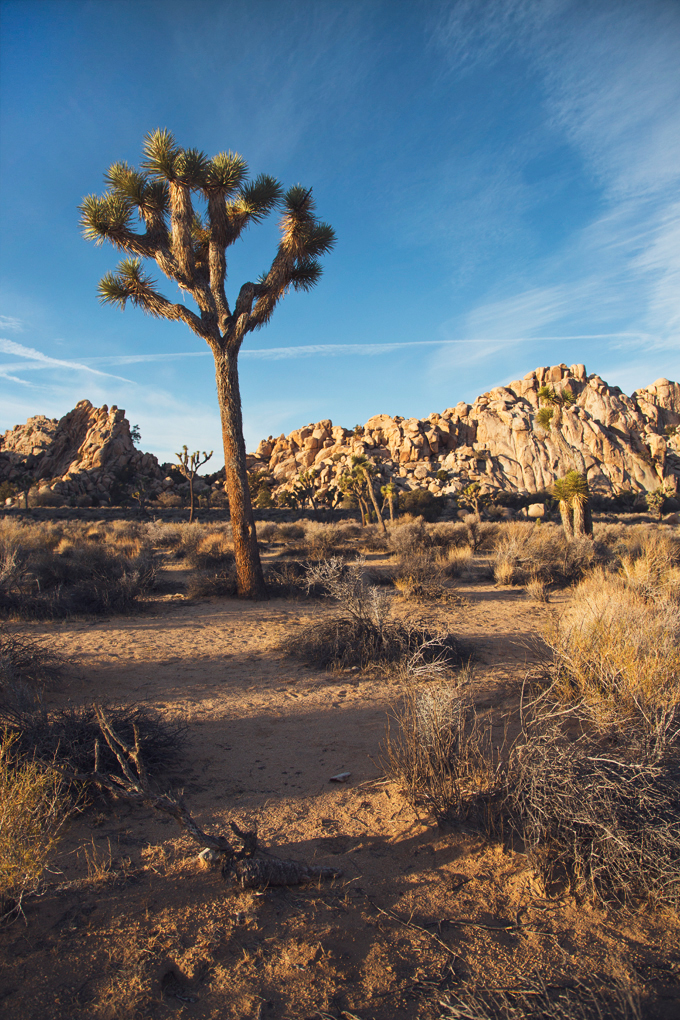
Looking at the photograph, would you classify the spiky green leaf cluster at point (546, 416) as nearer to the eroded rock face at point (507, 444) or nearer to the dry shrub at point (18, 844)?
the dry shrub at point (18, 844)

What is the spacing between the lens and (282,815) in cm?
335

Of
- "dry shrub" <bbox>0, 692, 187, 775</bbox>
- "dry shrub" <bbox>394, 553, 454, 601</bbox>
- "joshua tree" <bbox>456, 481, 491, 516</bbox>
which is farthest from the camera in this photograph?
"joshua tree" <bbox>456, 481, 491, 516</bbox>

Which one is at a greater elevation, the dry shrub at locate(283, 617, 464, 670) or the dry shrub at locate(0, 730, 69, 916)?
the dry shrub at locate(0, 730, 69, 916)

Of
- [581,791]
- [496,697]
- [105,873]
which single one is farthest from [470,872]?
[496,697]

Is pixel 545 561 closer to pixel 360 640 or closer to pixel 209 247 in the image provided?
pixel 360 640

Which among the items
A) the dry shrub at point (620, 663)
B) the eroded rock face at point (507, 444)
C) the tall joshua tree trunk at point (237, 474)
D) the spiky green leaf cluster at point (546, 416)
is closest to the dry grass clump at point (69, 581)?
the tall joshua tree trunk at point (237, 474)

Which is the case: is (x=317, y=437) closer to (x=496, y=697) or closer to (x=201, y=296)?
(x=201, y=296)

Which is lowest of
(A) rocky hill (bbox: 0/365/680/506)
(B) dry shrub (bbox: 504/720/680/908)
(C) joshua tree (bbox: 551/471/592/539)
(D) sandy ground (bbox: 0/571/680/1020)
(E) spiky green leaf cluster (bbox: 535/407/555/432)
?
(D) sandy ground (bbox: 0/571/680/1020)

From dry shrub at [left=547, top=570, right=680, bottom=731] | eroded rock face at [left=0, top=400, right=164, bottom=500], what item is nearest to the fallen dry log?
dry shrub at [left=547, top=570, right=680, bottom=731]

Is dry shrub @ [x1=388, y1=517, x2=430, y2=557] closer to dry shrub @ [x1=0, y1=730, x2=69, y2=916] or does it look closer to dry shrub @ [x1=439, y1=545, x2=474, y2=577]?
dry shrub @ [x1=439, y1=545, x2=474, y2=577]

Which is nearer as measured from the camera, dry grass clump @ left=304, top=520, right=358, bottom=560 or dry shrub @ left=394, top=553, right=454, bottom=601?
dry shrub @ left=394, top=553, right=454, bottom=601

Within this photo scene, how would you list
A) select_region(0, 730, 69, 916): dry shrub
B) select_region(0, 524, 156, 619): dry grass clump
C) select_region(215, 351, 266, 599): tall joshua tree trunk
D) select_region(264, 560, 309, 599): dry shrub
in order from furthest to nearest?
select_region(264, 560, 309, 599): dry shrub < select_region(215, 351, 266, 599): tall joshua tree trunk < select_region(0, 524, 156, 619): dry grass clump < select_region(0, 730, 69, 916): dry shrub

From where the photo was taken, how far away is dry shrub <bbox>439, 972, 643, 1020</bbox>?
179cm

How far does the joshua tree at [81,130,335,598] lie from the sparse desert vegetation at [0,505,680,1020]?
4965 millimetres
